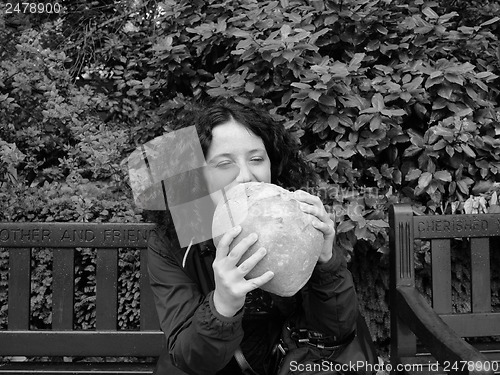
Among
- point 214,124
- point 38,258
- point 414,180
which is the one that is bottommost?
point 38,258

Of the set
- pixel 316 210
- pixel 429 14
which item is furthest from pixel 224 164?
pixel 429 14

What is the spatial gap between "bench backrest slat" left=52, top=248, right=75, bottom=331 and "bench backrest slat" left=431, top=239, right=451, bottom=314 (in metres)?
1.36

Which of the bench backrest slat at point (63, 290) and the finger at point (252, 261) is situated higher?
the finger at point (252, 261)

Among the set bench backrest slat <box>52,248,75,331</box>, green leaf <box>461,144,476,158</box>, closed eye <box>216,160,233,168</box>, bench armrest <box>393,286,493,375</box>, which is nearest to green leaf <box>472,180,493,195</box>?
green leaf <box>461,144,476,158</box>

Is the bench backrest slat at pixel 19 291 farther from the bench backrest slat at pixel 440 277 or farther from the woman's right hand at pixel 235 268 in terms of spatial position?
the bench backrest slat at pixel 440 277

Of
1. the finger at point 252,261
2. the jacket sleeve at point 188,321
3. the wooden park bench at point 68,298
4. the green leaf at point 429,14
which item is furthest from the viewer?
the green leaf at point 429,14

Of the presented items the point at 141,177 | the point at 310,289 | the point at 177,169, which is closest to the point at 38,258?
the point at 141,177

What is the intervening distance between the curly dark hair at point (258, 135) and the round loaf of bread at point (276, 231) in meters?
0.37

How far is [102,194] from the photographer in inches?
110

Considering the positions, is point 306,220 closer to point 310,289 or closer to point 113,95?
point 310,289

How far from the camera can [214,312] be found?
1330 mm

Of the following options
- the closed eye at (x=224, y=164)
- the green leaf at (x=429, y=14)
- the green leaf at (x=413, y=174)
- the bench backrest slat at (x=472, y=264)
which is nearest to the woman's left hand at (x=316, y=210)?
the closed eye at (x=224, y=164)

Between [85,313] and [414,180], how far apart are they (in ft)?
5.77

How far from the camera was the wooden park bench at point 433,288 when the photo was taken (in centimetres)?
183
